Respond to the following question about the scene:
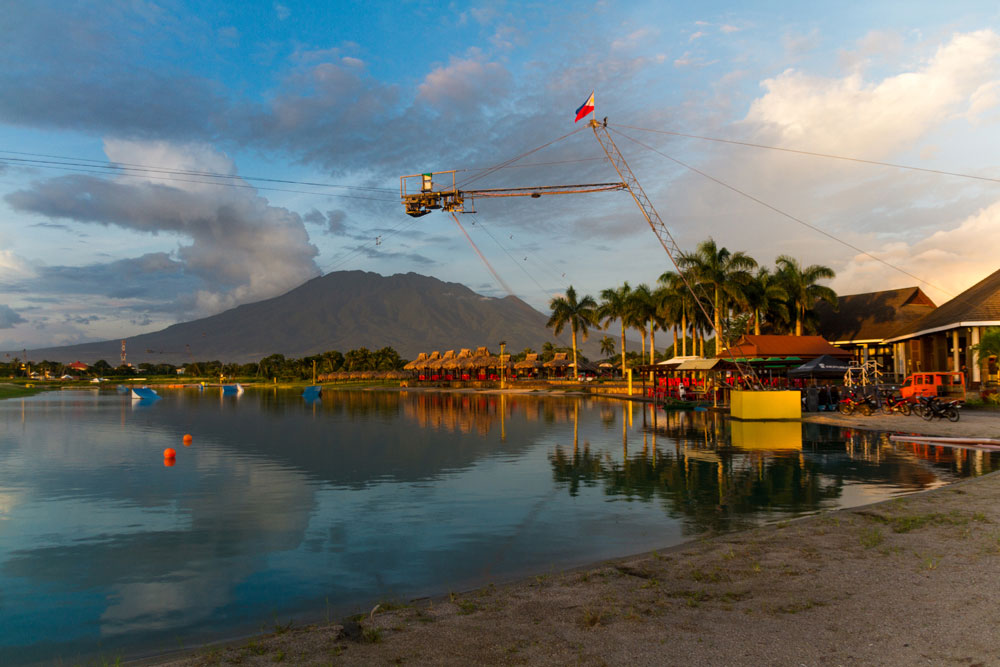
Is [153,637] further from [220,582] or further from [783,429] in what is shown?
[783,429]

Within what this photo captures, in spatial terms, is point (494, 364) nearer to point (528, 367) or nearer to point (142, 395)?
point (528, 367)

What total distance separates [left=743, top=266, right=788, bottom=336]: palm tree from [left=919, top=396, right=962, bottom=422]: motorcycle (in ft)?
105

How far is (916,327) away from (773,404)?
27.9 m

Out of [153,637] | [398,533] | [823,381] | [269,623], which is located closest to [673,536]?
[398,533]

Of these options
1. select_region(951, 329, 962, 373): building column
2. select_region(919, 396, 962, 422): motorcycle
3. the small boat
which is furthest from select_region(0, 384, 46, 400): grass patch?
select_region(951, 329, 962, 373): building column

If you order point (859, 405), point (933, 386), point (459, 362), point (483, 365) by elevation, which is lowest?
point (859, 405)

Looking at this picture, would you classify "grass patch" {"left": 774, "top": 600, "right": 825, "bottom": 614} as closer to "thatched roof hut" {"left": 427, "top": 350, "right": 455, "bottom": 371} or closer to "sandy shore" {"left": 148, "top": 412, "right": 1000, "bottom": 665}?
"sandy shore" {"left": 148, "top": 412, "right": 1000, "bottom": 665}

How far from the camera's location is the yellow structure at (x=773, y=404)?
1151 inches

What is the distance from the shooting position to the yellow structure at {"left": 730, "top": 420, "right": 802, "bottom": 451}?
20.8 m

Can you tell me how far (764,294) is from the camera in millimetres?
61781

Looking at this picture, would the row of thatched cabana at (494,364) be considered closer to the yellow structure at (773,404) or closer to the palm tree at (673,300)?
the palm tree at (673,300)

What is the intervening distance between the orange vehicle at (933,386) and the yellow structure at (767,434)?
24.1ft

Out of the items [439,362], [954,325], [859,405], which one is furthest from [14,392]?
[954,325]

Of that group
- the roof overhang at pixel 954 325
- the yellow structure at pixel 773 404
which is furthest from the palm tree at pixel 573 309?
the yellow structure at pixel 773 404
